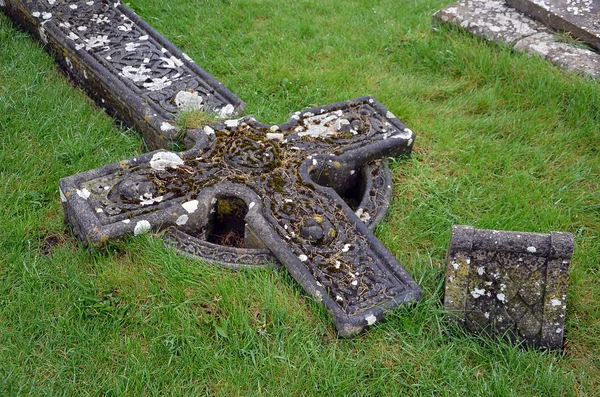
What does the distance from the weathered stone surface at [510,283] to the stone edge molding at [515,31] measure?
2.60 metres

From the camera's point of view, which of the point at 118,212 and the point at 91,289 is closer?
the point at 91,289

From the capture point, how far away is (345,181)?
418 centimetres

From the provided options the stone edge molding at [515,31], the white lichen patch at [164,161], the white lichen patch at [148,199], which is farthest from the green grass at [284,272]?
the white lichen patch at [164,161]

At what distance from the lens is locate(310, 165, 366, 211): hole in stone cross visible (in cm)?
404

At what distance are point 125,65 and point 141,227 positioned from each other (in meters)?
1.81

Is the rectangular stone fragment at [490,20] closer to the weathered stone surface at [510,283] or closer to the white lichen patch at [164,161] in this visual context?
the weathered stone surface at [510,283]

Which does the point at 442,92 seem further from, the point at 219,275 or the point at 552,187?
the point at 219,275

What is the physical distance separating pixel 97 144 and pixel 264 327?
6.79 feet

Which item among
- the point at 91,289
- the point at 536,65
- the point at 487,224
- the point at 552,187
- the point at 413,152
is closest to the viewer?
the point at 91,289

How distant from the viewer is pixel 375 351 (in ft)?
9.97

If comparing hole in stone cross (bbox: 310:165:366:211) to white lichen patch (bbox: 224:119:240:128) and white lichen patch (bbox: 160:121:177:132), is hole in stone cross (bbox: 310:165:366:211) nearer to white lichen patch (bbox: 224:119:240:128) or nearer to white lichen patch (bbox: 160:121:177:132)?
white lichen patch (bbox: 224:119:240:128)

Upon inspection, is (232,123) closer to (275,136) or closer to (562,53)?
(275,136)

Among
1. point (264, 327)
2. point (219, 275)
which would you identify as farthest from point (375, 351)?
point (219, 275)

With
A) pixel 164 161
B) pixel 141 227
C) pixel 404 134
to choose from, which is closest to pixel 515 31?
pixel 404 134
